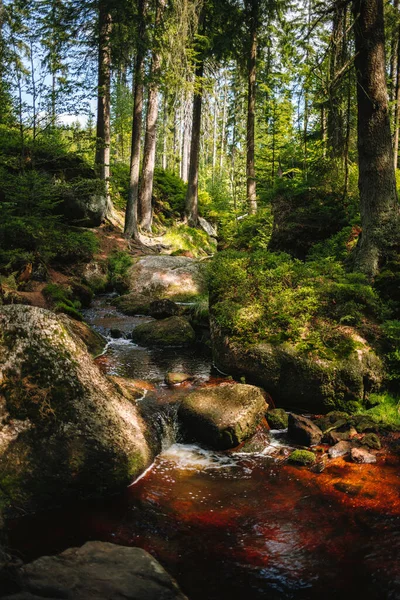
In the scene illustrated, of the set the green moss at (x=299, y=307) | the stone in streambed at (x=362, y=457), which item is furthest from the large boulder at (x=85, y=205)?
the stone in streambed at (x=362, y=457)

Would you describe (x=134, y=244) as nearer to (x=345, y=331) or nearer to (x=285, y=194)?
(x=285, y=194)

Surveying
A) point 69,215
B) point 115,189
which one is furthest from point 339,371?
point 115,189

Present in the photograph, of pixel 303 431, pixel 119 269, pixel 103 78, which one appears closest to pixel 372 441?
pixel 303 431

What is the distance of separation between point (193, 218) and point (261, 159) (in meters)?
5.15

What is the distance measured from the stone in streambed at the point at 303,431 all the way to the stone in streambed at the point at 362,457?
0.57 m

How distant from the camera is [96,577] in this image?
2.75 metres

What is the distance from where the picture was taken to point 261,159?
77.2 feet

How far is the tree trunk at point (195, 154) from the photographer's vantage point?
2042 cm

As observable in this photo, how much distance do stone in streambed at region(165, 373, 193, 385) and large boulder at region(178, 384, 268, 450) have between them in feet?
3.56

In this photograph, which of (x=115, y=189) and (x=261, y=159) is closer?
(x=115, y=189)

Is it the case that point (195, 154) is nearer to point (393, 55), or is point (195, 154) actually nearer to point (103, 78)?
point (103, 78)

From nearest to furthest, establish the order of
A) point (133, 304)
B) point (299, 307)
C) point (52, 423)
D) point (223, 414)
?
point (52, 423)
point (223, 414)
point (299, 307)
point (133, 304)

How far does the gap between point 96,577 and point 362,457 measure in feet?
13.0

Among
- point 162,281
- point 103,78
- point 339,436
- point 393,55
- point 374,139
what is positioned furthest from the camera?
point 393,55
